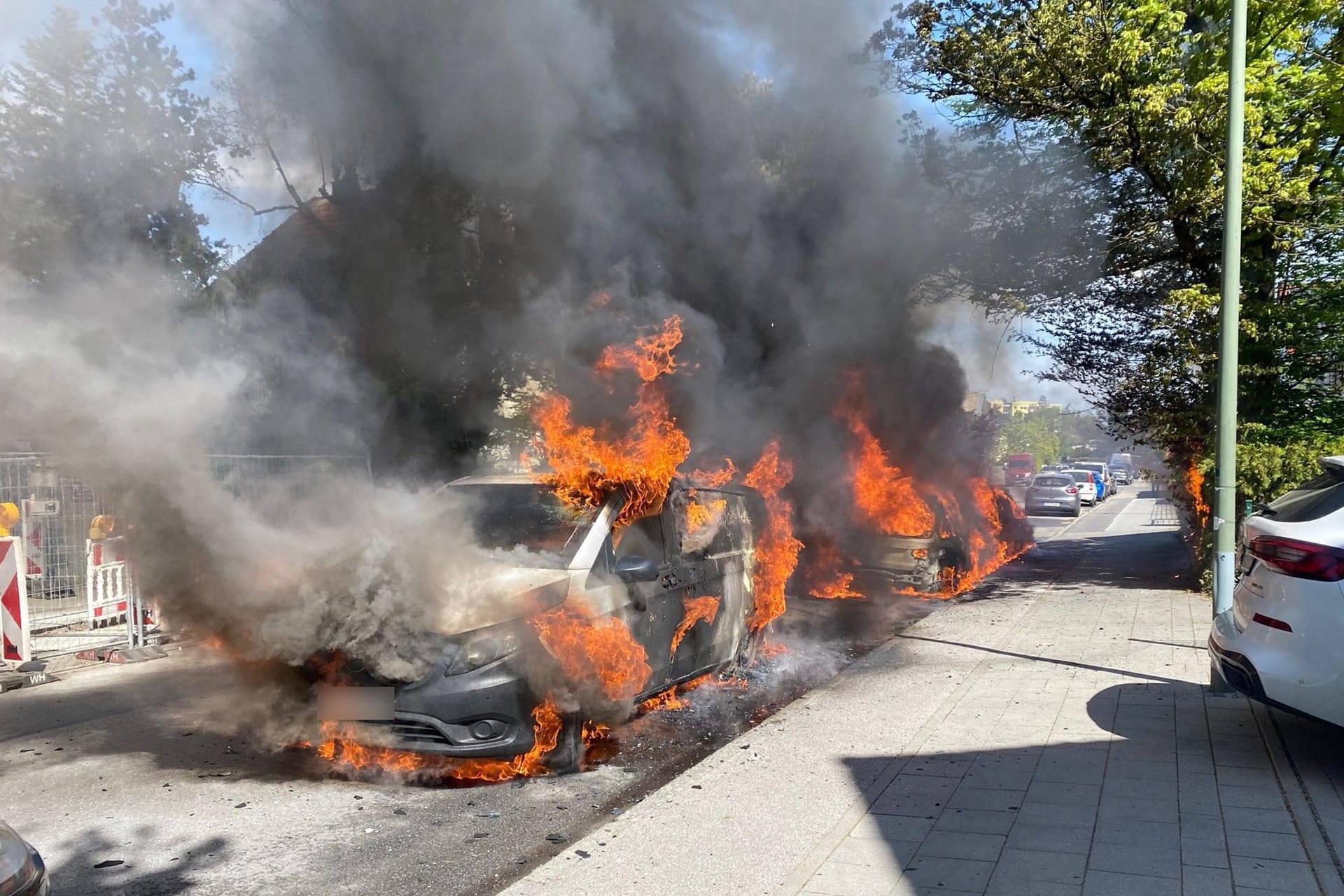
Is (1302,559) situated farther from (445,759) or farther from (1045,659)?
(445,759)

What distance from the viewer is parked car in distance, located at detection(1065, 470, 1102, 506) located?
3764 cm

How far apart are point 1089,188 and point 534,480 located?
867 centimetres

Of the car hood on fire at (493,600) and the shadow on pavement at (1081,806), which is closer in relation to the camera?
the shadow on pavement at (1081,806)

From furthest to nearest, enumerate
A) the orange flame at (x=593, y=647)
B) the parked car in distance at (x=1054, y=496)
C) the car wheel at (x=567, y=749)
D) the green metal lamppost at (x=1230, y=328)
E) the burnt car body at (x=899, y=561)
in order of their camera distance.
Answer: the parked car in distance at (x=1054, y=496), the burnt car body at (x=899, y=561), the green metal lamppost at (x=1230, y=328), the car wheel at (x=567, y=749), the orange flame at (x=593, y=647)

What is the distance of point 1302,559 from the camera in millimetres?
4418

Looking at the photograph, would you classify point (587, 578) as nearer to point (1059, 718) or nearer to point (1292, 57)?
point (1059, 718)

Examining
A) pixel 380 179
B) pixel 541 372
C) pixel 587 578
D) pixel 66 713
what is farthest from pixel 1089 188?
pixel 66 713

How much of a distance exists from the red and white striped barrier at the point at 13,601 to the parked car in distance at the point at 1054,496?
29.5 meters

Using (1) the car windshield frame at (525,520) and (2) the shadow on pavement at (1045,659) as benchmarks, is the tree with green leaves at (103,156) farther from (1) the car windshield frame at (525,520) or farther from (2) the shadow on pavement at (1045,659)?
(2) the shadow on pavement at (1045,659)

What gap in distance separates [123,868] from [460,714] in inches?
57.3

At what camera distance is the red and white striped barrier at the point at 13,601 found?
7.16 m

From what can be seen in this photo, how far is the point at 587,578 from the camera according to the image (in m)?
5.17

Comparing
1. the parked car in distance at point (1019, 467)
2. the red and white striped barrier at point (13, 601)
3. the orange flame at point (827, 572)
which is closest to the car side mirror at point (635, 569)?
the red and white striped barrier at point (13, 601)

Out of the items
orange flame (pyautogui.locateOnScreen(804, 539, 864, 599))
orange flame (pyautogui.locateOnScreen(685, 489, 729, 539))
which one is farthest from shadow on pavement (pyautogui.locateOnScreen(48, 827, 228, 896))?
orange flame (pyautogui.locateOnScreen(804, 539, 864, 599))
